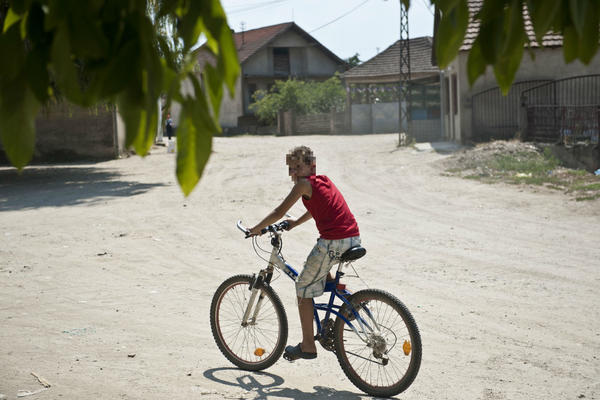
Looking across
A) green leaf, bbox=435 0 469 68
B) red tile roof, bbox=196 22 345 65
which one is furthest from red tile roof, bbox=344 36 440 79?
green leaf, bbox=435 0 469 68

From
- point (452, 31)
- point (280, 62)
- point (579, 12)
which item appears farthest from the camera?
point (280, 62)

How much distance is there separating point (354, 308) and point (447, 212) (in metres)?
8.31

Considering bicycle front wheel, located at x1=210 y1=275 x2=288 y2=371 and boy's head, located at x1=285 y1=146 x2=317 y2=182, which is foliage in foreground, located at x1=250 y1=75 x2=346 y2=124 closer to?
bicycle front wheel, located at x1=210 y1=275 x2=288 y2=371

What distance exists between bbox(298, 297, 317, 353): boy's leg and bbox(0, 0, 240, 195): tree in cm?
339

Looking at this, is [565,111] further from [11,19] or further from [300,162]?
[11,19]

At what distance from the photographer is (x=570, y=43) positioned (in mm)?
2078

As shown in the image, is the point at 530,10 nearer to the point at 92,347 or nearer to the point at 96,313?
the point at 92,347

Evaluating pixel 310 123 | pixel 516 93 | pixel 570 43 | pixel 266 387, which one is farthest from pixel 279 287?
pixel 310 123

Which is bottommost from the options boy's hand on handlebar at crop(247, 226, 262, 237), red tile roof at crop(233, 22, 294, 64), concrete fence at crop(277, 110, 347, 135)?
boy's hand on handlebar at crop(247, 226, 262, 237)

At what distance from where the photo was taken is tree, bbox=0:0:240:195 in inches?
62.9

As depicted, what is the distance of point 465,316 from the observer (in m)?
6.47

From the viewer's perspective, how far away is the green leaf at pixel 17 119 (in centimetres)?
166

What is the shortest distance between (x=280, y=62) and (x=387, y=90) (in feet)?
48.7

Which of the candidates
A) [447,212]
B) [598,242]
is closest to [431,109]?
[447,212]
